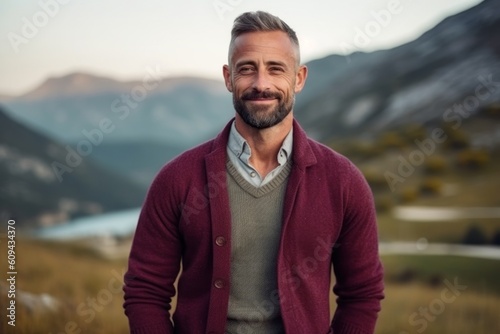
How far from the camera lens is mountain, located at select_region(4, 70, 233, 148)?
4816mm

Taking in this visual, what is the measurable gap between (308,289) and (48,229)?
3.38m

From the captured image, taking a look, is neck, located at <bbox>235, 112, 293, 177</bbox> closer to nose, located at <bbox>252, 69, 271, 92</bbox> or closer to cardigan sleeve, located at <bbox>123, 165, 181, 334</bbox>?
nose, located at <bbox>252, 69, 271, 92</bbox>

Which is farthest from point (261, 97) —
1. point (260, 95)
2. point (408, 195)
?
point (408, 195)

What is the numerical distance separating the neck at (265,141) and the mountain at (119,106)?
3195mm

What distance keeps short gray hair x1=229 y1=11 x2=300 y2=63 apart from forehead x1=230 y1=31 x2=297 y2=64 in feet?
A: 0.03

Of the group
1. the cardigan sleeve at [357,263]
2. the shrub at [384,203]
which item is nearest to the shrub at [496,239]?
the shrub at [384,203]

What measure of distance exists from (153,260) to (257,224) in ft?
0.93

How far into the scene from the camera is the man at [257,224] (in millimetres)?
1638

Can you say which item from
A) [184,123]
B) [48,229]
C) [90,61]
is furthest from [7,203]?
[184,123]

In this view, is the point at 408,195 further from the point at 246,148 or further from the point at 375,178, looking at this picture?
the point at 246,148

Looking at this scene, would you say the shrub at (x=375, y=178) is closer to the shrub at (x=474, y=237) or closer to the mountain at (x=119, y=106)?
the shrub at (x=474, y=237)

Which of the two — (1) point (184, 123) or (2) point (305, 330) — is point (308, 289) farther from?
(1) point (184, 123)

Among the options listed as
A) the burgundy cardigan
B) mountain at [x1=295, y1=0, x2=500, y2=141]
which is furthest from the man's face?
mountain at [x1=295, y1=0, x2=500, y2=141]

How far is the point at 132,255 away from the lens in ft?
5.67
